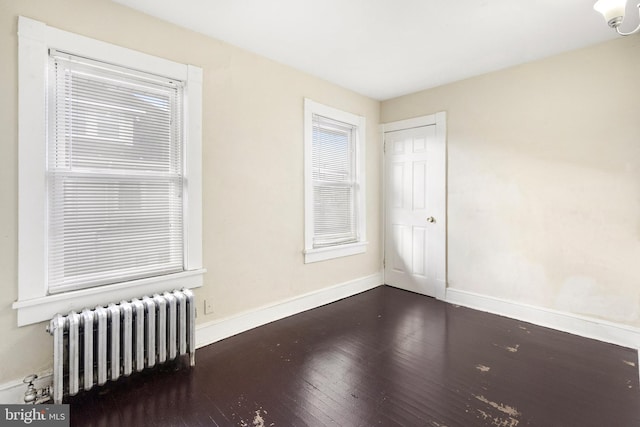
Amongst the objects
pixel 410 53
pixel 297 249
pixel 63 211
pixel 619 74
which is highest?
pixel 410 53

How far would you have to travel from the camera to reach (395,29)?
250cm

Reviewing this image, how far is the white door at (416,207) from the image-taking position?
12.4 ft

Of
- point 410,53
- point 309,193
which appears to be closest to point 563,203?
point 410,53

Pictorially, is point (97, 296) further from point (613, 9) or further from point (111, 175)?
point (613, 9)

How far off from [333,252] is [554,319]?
2.29m

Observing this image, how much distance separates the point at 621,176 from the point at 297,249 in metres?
2.98

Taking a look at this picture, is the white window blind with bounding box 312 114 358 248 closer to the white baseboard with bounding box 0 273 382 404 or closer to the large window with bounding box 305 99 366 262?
the large window with bounding box 305 99 366 262

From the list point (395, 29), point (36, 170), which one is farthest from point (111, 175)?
point (395, 29)

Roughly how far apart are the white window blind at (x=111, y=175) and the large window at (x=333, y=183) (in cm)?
140

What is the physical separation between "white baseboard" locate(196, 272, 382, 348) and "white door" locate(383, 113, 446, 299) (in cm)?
49

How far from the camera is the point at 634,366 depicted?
2293 millimetres

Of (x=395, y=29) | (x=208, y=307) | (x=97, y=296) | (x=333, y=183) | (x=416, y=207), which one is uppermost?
(x=395, y=29)

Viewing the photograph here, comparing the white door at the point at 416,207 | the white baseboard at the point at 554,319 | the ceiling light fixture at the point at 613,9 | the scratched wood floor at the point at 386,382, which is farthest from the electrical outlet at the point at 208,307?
the ceiling light fixture at the point at 613,9

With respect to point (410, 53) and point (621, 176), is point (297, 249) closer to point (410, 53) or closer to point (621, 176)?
point (410, 53)
